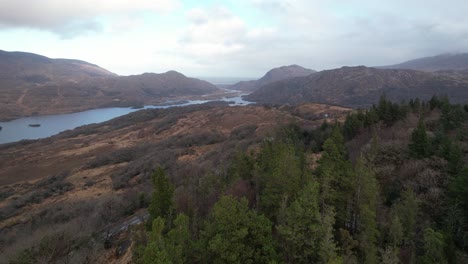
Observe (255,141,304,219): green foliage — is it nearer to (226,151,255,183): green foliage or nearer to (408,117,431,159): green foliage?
(226,151,255,183): green foliage

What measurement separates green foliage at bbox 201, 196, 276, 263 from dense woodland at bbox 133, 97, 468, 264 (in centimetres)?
5

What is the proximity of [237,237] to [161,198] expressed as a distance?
858 centimetres

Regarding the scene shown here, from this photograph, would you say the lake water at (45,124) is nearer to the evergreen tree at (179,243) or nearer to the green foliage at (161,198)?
the green foliage at (161,198)

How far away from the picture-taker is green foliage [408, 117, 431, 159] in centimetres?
2681

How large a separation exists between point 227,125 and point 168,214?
71.4 m

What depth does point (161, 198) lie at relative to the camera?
20.8 m

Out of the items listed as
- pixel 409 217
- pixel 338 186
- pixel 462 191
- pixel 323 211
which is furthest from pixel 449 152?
pixel 323 211

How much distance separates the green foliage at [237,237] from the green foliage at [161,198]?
6360 mm

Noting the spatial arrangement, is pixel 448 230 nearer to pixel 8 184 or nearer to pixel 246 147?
pixel 246 147

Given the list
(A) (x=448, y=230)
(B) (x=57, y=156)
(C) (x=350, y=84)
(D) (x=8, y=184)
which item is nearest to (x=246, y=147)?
(A) (x=448, y=230)

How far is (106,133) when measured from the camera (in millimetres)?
100438

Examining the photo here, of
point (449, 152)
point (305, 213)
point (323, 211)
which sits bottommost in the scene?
point (323, 211)

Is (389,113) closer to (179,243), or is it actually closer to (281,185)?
(281,185)

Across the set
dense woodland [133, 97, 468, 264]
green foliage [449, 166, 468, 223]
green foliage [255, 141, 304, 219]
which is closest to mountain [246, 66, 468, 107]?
dense woodland [133, 97, 468, 264]
